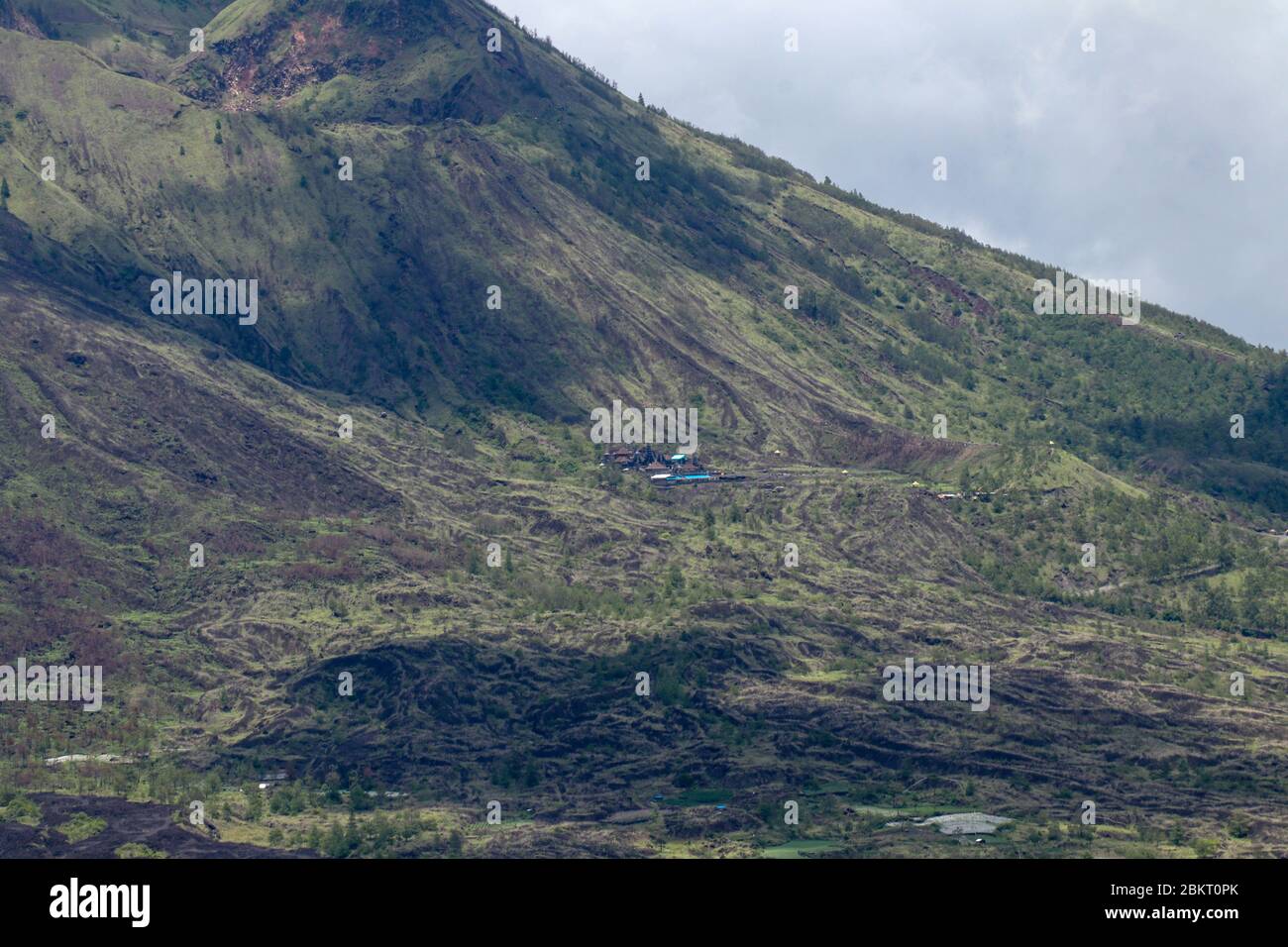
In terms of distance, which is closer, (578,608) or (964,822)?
(964,822)

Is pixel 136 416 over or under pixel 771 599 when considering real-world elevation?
over

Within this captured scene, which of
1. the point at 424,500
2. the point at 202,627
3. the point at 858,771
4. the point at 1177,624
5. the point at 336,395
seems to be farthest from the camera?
the point at 336,395

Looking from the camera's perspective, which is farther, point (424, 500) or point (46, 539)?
point (424, 500)

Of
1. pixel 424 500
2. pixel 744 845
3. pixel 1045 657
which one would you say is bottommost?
pixel 744 845

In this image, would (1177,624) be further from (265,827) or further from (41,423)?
(41,423)

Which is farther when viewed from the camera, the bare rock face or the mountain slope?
the mountain slope

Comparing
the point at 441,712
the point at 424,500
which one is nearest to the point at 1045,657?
the point at 441,712

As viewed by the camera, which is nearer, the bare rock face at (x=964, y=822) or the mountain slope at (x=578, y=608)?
the bare rock face at (x=964, y=822)

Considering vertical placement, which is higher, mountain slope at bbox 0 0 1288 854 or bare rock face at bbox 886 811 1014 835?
mountain slope at bbox 0 0 1288 854

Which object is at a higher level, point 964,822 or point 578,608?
point 578,608

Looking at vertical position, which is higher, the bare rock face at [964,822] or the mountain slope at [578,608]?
the mountain slope at [578,608]
